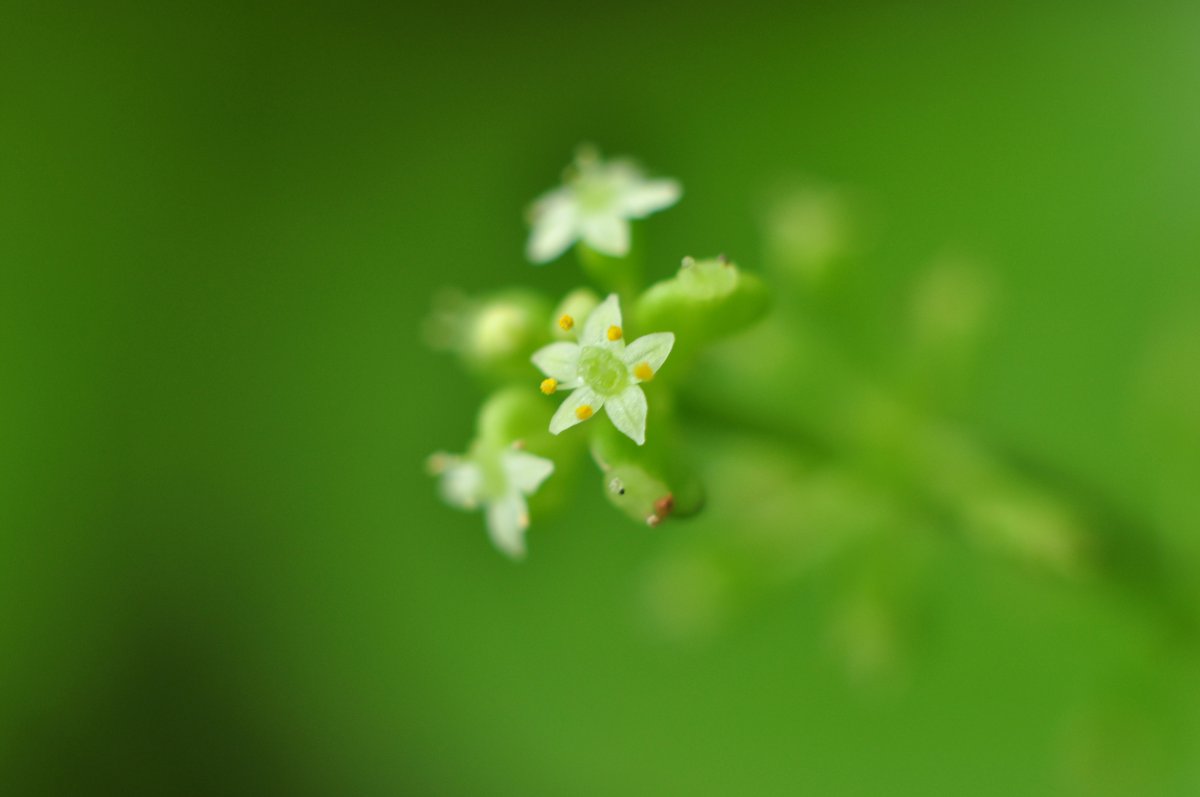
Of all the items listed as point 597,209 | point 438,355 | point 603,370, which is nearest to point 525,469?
point 603,370

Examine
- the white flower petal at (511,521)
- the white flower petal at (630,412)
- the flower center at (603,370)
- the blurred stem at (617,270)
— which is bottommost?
the white flower petal at (511,521)

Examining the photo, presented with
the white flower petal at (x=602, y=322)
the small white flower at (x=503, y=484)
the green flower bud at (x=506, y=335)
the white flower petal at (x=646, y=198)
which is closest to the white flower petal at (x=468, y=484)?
the small white flower at (x=503, y=484)

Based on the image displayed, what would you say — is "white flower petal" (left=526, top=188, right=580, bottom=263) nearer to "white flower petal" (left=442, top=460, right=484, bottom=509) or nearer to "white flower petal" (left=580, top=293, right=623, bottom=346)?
"white flower petal" (left=580, top=293, right=623, bottom=346)

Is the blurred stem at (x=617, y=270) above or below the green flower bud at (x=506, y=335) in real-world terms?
above

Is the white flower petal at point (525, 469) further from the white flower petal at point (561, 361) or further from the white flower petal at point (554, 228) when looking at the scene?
the white flower petal at point (554, 228)

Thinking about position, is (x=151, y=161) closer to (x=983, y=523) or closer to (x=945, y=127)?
(x=945, y=127)

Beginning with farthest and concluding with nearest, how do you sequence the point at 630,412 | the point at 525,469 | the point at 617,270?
the point at 617,270
the point at 525,469
the point at 630,412

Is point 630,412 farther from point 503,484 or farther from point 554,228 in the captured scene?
point 554,228
